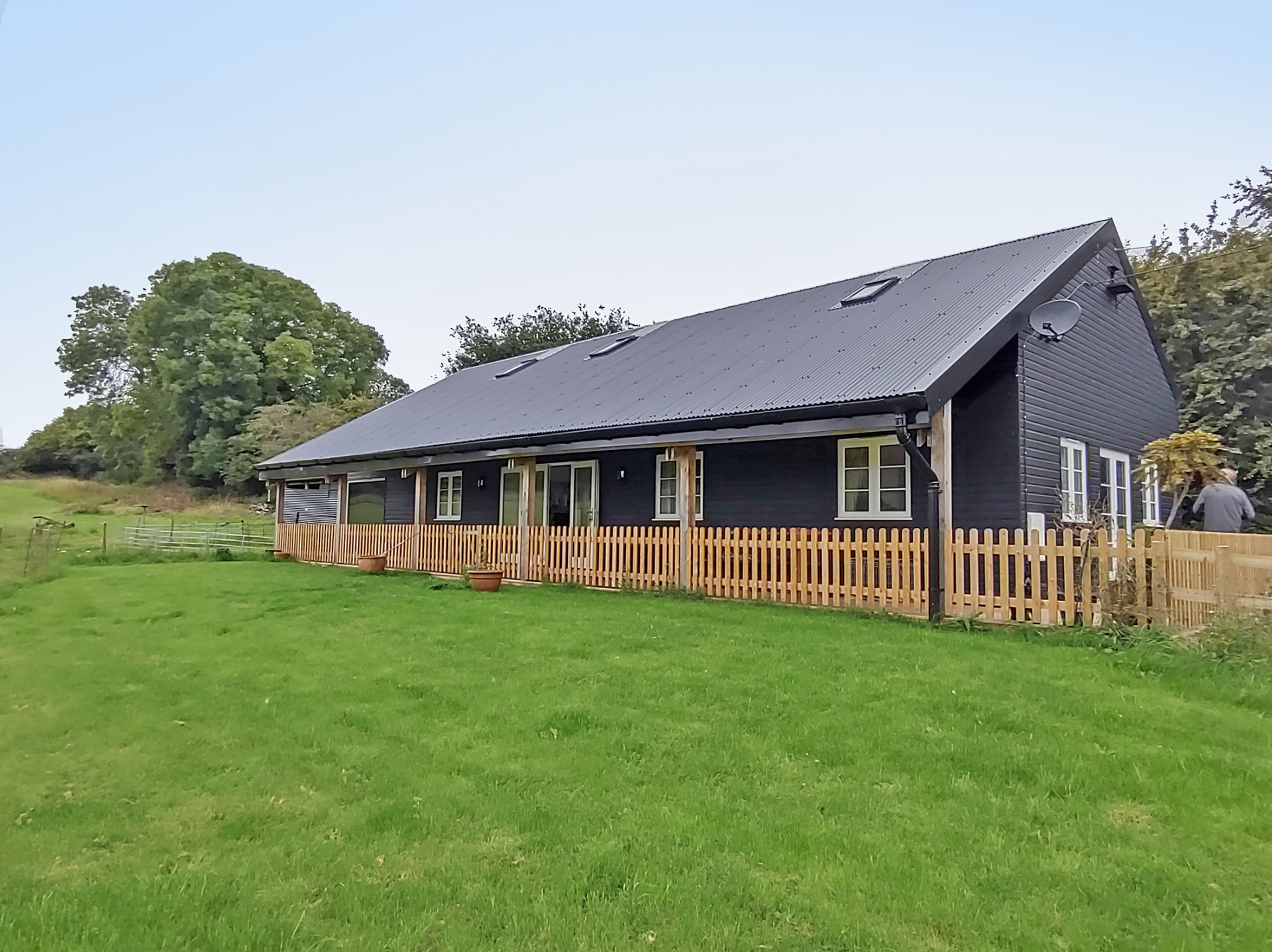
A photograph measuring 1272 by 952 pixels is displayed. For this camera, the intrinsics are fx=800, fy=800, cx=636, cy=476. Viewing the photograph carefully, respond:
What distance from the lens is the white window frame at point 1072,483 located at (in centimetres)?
1189

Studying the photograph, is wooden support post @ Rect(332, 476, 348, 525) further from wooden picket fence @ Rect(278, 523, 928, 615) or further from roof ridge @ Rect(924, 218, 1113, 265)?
roof ridge @ Rect(924, 218, 1113, 265)

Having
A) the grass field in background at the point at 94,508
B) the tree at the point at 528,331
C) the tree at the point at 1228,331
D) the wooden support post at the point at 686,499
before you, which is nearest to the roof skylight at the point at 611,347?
the wooden support post at the point at 686,499

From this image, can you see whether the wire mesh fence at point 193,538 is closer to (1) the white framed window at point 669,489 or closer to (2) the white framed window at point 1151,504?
(1) the white framed window at point 669,489

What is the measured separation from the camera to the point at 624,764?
14.0 feet

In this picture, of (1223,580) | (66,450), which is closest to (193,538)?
(1223,580)

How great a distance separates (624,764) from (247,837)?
181 cm

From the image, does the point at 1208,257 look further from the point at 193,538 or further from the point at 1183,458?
the point at 193,538

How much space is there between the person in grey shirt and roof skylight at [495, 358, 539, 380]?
16.9 metres

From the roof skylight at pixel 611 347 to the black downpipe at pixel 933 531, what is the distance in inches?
464

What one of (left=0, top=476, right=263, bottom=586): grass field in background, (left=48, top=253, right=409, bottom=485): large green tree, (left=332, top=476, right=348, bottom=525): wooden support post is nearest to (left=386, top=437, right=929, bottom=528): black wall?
(left=332, top=476, right=348, bottom=525): wooden support post

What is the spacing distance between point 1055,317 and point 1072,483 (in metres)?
2.67

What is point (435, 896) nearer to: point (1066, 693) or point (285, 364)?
point (1066, 693)

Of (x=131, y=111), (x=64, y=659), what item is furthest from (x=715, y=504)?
(x=131, y=111)

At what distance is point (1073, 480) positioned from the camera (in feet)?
40.4
